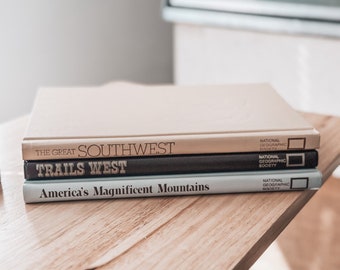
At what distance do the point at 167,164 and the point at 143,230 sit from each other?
0.26 feet

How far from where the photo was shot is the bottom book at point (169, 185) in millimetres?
579

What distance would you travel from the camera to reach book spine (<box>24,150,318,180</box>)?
0.58m

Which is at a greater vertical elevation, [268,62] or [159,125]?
[159,125]

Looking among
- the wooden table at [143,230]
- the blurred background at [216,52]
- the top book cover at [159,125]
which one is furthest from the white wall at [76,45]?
the wooden table at [143,230]

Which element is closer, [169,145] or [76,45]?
[169,145]

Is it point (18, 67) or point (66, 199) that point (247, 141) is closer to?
point (66, 199)

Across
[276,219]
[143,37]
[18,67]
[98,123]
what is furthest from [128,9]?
[276,219]

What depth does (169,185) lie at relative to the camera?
0.59 metres

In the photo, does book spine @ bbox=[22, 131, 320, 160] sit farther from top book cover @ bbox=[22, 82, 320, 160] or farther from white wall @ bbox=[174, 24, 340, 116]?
white wall @ bbox=[174, 24, 340, 116]

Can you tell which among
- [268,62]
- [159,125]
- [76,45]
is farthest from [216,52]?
[159,125]

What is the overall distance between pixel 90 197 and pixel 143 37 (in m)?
1.24

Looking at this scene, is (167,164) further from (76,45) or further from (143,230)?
(76,45)

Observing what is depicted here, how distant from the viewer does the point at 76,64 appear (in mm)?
1605

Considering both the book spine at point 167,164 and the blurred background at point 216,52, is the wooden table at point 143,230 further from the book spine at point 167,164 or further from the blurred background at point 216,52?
the blurred background at point 216,52
